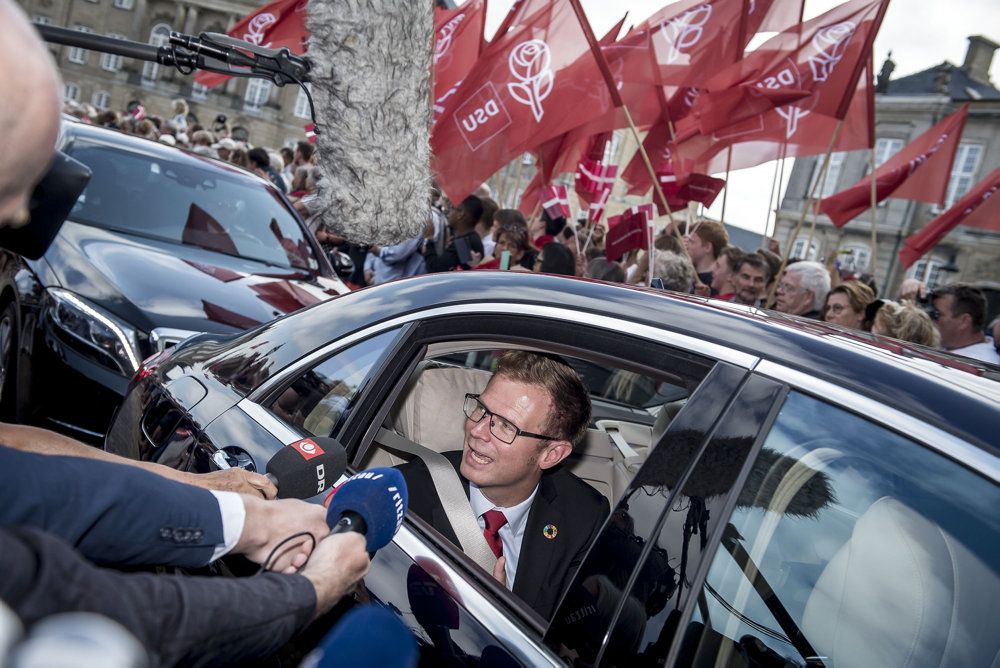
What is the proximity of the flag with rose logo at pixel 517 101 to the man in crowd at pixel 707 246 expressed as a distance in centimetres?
130

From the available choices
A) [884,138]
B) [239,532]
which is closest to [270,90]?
[884,138]

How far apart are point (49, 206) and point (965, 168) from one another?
36.8 meters

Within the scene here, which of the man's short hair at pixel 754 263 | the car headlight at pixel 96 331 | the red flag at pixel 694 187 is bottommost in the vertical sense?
the car headlight at pixel 96 331

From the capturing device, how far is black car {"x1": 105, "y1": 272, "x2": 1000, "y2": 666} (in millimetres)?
1305

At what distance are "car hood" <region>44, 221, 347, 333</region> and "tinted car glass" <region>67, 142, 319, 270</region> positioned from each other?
8.0 inches

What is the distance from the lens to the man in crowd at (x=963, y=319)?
550 centimetres

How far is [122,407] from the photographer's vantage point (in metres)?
2.86

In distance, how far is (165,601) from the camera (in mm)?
1013

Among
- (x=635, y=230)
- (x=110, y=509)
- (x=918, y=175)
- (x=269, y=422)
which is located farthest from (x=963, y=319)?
(x=110, y=509)

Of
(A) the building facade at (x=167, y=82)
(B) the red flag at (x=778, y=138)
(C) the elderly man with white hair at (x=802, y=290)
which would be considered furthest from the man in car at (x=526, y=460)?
(A) the building facade at (x=167, y=82)

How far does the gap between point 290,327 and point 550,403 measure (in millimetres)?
840

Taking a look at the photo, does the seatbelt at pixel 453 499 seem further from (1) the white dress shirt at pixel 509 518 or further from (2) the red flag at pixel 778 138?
(2) the red flag at pixel 778 138

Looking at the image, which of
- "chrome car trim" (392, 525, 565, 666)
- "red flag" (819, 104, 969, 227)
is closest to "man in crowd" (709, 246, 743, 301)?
"red flag" (819, 104, 969, 227)

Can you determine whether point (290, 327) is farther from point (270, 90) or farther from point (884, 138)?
point (270, 90)
